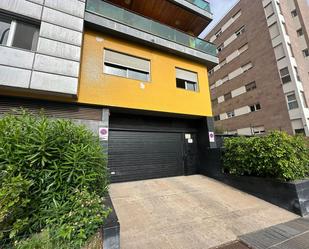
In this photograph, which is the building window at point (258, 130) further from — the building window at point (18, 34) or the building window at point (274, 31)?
the building window at point (18, 34)

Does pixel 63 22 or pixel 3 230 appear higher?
pixel 63 22

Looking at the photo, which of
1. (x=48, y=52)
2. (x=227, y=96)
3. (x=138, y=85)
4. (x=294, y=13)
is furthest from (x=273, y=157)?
(x=294, y=13)

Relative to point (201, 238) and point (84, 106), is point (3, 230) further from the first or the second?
point (84, 106)

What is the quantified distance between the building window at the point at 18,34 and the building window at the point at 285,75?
64.3 feet

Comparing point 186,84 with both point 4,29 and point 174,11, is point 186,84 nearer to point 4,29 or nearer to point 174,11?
point 174,11

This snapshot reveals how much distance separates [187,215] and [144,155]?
3751 millimetres

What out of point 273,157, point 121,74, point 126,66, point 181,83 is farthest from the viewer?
point 181,83

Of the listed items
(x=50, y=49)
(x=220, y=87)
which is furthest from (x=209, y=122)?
(x=220, y=87)

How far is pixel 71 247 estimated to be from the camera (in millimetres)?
2227

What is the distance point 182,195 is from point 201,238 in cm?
226

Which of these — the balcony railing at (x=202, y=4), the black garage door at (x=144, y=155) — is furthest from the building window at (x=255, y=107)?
the black garage door at (x=144, y=155)

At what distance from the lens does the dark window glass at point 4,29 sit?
502 cm

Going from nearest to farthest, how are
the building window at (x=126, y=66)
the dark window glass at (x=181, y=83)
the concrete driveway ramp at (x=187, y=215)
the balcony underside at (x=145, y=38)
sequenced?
1. the concrete driveway ramp at (x=187, y=215)
2. the balcony underside at (x=145, y=38)
3. the building window at (x=126, y=66)
4. the dark window glass at (x=181, y=83)

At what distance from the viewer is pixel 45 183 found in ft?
8.59
